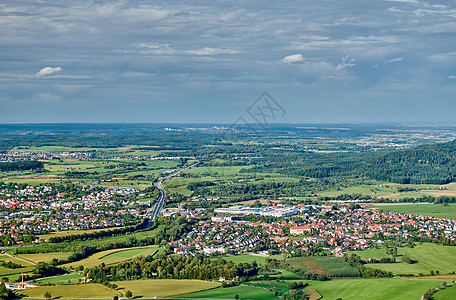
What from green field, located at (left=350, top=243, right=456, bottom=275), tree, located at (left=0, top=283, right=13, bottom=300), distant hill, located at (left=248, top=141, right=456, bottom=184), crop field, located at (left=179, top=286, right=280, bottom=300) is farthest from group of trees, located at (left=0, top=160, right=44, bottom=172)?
crop field, located at (left=179, top=286, right=280, bottom=300)

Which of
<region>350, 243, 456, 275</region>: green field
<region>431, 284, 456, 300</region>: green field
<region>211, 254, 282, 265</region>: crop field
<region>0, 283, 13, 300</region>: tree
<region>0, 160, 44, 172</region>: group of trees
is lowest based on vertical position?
<region>350, 243, 456, 275</region>: green field

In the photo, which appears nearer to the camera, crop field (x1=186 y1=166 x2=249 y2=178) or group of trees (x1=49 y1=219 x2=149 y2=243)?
group of trees (x1=49 y1=219 x2=149 y2=243)

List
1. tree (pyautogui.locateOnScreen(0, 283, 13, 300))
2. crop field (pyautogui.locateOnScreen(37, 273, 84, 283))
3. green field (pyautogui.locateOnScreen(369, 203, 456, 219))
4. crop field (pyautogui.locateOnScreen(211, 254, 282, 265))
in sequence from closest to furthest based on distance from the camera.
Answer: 1. tree (pyautogui.locateOnScreen(0, 283, 13, 300))
2. crop field (pyautogui.locateOnScreen(37, 273, 84, 283))
3. crop field (pyautogui.locateOnScreen(211, 254, 282, 265))
4. green field (pyautogui.locateOnScreen(369, 203, 456, 219))

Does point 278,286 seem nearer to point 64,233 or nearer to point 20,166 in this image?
point 64,233

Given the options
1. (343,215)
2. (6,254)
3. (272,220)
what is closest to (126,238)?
(6,254)

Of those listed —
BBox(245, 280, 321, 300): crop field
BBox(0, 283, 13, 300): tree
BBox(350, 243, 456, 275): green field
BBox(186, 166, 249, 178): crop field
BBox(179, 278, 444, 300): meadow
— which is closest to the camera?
BBox(0, 283, 13, 300): tree

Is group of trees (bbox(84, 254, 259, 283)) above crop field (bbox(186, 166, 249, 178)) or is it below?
below

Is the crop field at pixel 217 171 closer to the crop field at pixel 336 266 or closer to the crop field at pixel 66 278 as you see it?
the crop field at pixel 336 266

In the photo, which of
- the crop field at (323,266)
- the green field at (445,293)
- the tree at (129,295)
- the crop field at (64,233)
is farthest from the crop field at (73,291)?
A: the green field at (445,293)

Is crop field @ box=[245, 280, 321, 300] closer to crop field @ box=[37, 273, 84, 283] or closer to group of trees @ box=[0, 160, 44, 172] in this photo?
crop field @ box=[37, 273, 84, 283]
